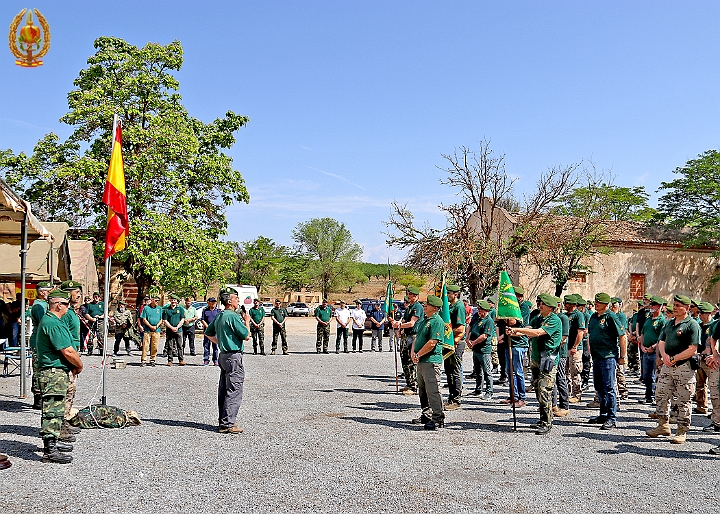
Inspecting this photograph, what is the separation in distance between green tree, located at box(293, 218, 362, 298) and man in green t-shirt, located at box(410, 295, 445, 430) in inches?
2739

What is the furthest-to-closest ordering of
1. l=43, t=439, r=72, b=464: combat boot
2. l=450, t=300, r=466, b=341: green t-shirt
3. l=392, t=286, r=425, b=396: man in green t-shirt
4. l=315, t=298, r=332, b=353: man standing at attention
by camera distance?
l=315, t=298, r=332, b=353: man standing at attention
l=392, t=286, r=425, b=396: man in green t-shirt
l=450, t=300, r=466, b=341: green t-shirt
l=43, t=439, r=72, b=464: combat boot

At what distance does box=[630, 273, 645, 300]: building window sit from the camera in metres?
39.2

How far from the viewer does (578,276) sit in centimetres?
3722

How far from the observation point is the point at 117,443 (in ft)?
28.1

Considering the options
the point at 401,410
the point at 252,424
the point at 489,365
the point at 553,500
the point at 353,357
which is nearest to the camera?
the point at 553,500

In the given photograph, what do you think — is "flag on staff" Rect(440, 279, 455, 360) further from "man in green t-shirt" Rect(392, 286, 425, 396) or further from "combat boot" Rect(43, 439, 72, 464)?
"combat boot" Rect(43, 439, 72, 464)

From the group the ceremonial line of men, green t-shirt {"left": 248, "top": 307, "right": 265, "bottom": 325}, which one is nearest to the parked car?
green t-shirt {"left": 248, "top": 307, "right": 265, "bottom": 325}

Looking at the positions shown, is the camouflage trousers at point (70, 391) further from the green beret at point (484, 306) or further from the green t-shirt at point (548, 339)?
the green beret at point (484, 306)

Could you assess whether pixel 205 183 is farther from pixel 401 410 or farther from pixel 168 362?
pixel 401 410

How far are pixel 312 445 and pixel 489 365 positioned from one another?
522 cm

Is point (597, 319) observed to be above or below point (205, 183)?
below

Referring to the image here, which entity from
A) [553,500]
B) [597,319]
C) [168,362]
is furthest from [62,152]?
[553,500]

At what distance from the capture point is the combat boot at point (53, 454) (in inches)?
293

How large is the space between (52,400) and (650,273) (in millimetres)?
37878
